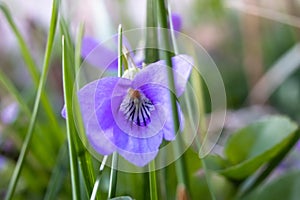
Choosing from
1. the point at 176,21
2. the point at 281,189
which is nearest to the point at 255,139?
the point at 281,189

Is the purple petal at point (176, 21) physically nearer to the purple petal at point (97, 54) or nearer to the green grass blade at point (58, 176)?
the purple petal at point (97, 54)

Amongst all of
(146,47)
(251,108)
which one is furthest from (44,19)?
(146,47)

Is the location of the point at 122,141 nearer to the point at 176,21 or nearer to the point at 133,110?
the point at 133,110

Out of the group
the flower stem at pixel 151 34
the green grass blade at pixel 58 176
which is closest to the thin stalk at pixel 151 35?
the flower stem at pixel 151 34

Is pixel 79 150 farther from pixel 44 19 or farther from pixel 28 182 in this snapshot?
pixel 44 19

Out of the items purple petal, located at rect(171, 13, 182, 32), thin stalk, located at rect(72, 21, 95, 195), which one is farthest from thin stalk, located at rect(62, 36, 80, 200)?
purple petal, located at rect(171, 13, 182, 32)
